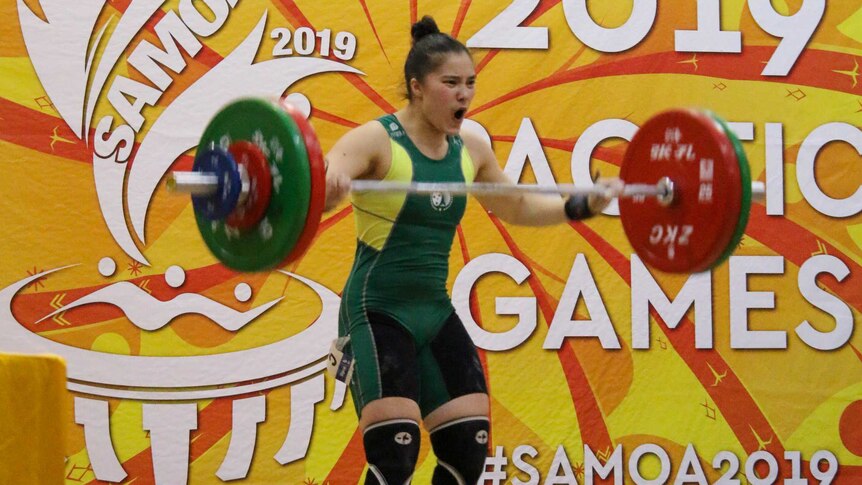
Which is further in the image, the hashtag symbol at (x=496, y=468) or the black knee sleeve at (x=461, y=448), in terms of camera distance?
the hashtag symbol at (x=496, y=468)

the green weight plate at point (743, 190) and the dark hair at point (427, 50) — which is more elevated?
the dark hair at point (427, 50)

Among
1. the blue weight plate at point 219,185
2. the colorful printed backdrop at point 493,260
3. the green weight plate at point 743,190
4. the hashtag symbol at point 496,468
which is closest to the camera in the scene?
the blue weight plate at point 219,185

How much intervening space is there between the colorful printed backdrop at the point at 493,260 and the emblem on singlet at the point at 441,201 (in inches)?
47.2

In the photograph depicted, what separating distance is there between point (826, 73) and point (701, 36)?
0.50 metres

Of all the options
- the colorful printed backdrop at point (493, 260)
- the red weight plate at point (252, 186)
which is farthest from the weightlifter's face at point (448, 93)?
the colorful printed backdrop at point (493, 260)

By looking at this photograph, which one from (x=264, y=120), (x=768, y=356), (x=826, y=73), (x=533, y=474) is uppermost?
(x=826, y=73)

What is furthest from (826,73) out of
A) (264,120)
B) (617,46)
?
(264,120)

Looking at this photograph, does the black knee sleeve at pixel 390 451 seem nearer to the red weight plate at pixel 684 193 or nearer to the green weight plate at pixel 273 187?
the green weight plate at pixel 273 187

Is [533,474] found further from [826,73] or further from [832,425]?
[826,73]

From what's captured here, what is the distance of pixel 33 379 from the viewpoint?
2.84 m

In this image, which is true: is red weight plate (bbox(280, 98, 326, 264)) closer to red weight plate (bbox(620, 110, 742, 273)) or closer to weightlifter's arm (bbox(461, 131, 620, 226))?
weightlifter's arm (bbox(461, 131, 620, 226))

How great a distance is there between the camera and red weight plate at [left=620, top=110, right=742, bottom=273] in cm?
291

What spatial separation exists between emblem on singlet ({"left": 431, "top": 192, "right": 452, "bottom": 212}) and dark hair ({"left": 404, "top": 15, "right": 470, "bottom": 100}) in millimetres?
299

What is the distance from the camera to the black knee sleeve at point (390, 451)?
2.93 metres
